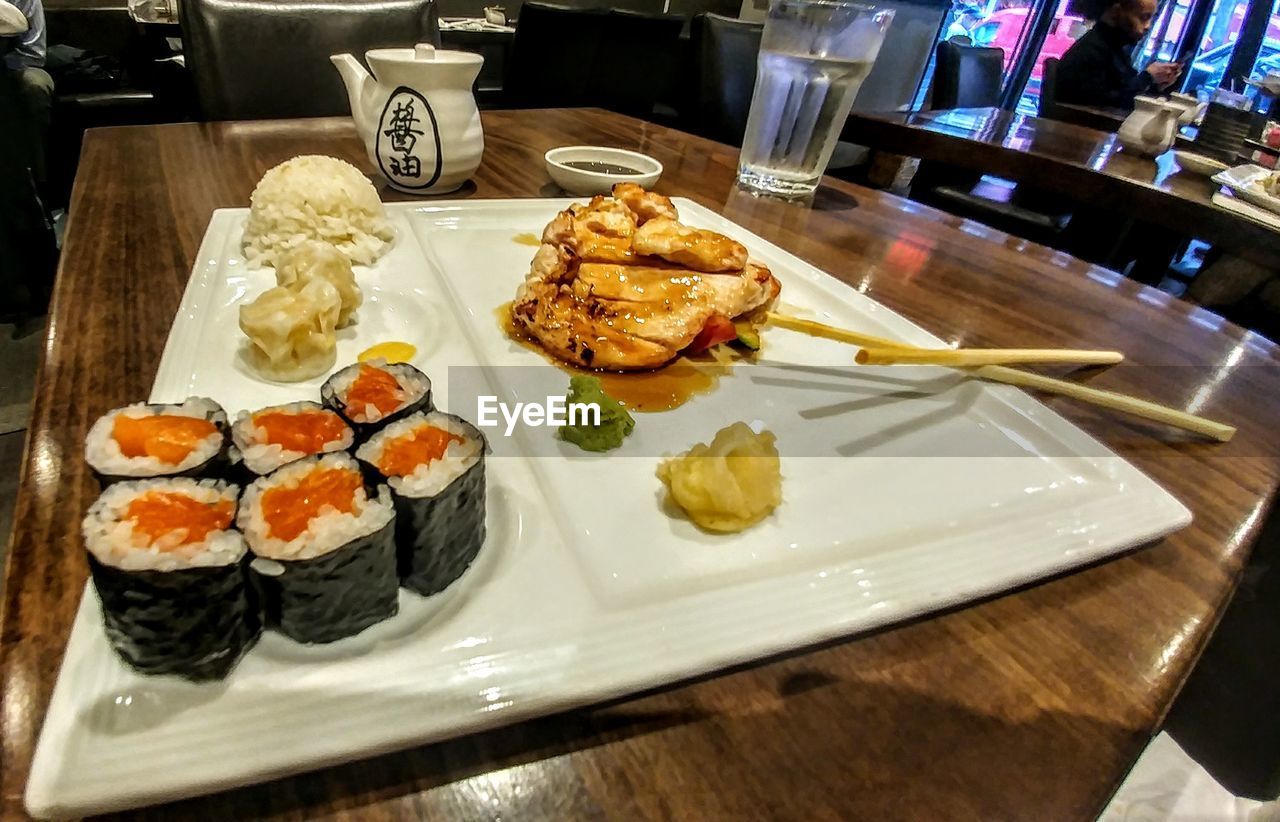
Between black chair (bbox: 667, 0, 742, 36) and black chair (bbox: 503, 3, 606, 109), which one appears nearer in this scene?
black chair (bbox: 503, 3, 606, 109)

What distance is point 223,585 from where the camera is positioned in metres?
0.63

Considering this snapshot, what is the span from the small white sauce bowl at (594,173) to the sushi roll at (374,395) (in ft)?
4.08

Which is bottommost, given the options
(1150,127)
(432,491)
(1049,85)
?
(432,491)

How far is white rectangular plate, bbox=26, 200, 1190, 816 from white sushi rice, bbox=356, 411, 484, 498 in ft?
0.35

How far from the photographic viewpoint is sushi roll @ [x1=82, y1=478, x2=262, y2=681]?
0.60 m

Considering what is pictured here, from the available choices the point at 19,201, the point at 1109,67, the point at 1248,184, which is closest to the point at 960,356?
the point at 1248,184

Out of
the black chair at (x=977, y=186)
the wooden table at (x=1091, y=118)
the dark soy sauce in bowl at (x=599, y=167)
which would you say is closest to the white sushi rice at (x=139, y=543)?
the dark soy sauce in bowl at (x=599, y=167)

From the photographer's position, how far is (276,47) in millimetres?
2621

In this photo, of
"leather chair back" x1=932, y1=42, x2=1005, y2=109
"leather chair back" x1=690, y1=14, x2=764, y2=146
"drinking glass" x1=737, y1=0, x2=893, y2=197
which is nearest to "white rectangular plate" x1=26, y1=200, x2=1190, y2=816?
"drinking glass" x1=737, y1=0, x2=893, y2=197

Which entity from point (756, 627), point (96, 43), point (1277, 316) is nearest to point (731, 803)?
point (756, 627)

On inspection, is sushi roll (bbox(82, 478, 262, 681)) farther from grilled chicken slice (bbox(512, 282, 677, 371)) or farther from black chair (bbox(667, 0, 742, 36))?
black chair (bbox(667, 0, 742, 36))

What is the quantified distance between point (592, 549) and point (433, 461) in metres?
0.22

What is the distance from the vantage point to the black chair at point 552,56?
18.0 feet

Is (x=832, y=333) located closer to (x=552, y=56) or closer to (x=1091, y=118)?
(x=552, y=56)
